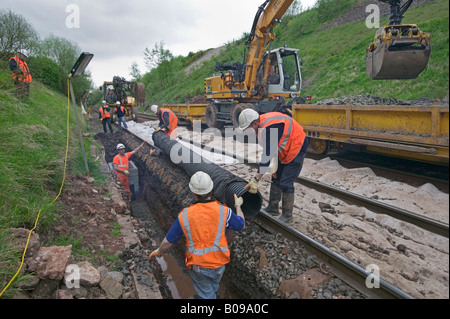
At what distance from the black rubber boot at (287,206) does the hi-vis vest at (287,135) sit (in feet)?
1.94

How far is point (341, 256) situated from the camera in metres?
3.36

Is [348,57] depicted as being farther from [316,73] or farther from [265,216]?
[265,216]

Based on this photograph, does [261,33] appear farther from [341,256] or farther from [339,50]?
[339,50]

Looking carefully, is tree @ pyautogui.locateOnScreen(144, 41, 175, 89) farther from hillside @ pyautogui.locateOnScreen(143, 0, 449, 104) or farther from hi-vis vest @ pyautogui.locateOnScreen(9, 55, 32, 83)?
hi-vis vest @ pyautogui.locateOnScreen(9, 55, 32, 83)

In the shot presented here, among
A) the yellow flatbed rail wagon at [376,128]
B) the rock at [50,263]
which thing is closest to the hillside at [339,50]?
the yellow flatbed rail wagon at [376,128]

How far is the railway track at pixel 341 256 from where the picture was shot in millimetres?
2804

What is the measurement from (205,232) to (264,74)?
Result: 371 inches

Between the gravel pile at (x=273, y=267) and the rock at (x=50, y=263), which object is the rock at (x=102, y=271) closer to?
the rock at (x=50, y=263)

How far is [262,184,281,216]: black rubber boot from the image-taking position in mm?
4826

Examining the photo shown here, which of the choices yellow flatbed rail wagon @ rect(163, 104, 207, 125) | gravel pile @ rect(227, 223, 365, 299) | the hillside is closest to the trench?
gravel pile @ rect(227, 223, 365, 299)

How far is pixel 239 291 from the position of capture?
12.6 feet

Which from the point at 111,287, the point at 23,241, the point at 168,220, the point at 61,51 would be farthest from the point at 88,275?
the point at 61,51

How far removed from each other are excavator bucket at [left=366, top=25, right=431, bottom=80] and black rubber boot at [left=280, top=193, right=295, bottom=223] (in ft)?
10.9
